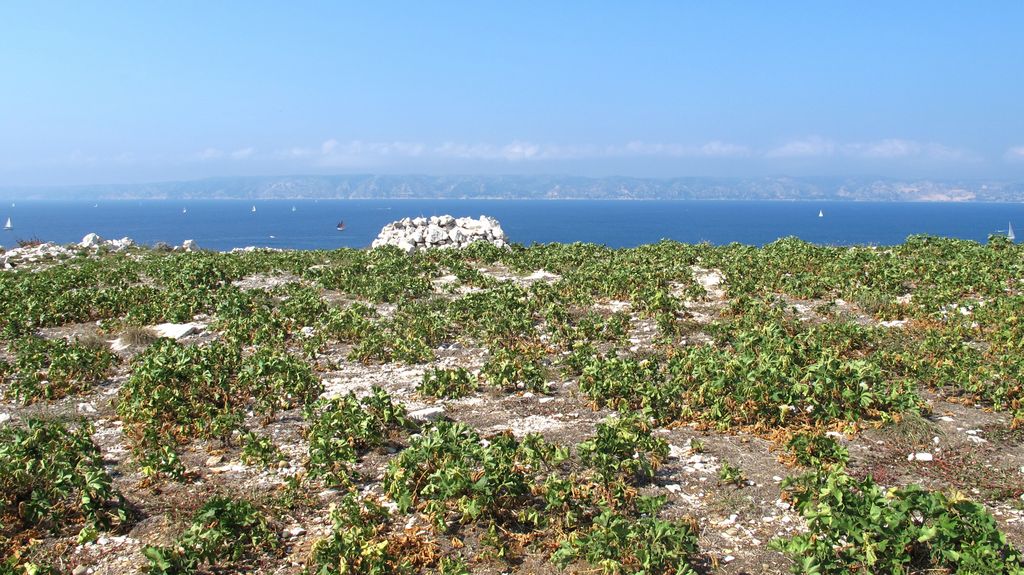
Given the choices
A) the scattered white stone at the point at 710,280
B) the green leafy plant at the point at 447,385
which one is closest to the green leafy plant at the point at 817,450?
the green leafy plant at the point at 447,385

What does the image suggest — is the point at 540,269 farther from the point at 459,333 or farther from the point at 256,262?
the point at 256,262

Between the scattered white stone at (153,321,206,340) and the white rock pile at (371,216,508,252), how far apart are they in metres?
14.1

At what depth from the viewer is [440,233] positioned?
3183cm

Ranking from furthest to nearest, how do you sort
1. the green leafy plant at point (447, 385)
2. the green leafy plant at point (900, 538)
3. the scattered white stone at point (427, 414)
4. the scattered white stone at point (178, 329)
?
1. the scattered white stone at point (178, 329)
2. the green leafy plant at point (447, 385)
3. the scattered white stone at point (427, 414)
4. the green leafy plant at point (900, 538)

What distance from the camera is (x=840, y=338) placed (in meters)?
12.8

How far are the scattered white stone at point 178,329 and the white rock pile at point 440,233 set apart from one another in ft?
46.1

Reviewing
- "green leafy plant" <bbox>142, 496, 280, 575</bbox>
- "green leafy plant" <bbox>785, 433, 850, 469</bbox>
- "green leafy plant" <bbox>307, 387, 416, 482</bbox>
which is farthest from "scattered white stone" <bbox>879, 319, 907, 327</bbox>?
"green leafy plant" <bbox>142, 496, 280, 575</bbox>

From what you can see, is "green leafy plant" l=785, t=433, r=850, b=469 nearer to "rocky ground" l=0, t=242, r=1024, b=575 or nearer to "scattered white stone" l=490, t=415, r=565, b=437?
"rocky ground" l=0, t=242, r=1024, b=575

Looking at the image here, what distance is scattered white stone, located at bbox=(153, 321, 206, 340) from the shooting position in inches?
617

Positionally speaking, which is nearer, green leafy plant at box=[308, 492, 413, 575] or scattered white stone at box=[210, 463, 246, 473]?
green leafy plant at box=[308, 492, 413, 575]

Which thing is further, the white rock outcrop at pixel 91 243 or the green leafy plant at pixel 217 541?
the white rock outcrop at pixel 91 243

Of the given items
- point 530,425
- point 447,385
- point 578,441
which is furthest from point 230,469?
point 578,441

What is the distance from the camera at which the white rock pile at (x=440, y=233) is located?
3127 centimetres

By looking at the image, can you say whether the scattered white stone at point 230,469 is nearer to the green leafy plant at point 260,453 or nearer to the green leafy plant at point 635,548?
the green leafy plant at point 260,453
